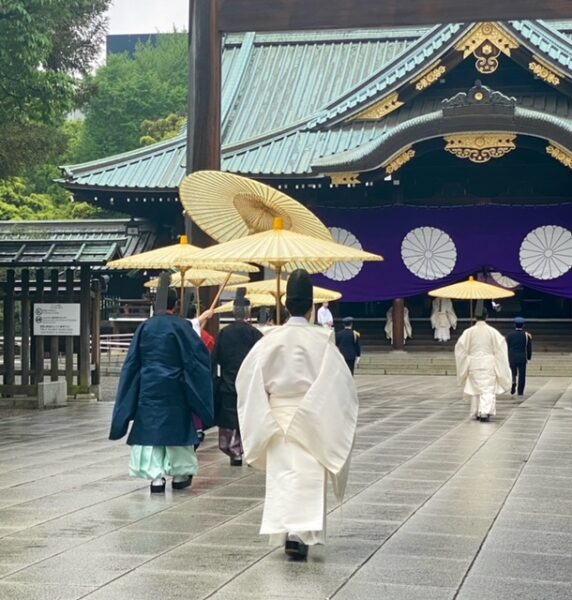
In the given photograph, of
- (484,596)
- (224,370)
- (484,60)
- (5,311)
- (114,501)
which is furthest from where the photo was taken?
(484,60)

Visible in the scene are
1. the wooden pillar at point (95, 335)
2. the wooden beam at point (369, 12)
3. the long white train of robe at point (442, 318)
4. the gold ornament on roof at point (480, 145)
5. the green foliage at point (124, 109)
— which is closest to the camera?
the wooden beam at point (369, 12)

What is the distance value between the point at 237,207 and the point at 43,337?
681 centimetres

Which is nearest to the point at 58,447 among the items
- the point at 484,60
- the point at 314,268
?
the point at 314,268

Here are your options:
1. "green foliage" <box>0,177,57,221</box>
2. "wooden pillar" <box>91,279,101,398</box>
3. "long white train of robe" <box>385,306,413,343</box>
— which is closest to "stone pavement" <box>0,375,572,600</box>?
"wooden pillar" <box>91,279,101,398</box>

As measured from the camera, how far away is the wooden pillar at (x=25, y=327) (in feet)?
46.4

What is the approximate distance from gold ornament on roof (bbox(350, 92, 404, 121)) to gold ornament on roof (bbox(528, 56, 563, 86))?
311 cm

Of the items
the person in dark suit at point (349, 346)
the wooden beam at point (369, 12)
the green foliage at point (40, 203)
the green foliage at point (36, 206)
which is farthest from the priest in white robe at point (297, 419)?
the green foliage at point (36, 206)

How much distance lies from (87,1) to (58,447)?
6.23 m

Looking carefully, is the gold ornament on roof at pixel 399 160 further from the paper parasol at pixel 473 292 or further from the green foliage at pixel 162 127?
the green foliage at pixel 162 127

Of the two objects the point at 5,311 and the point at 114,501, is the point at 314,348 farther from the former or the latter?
the point at 5,311

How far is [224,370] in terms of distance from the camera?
27.4 feet

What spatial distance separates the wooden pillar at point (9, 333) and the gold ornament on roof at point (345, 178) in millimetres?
9216

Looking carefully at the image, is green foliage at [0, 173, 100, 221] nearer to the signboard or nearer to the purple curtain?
the purple curtain

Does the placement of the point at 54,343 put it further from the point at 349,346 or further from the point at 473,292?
the point at 473,292
